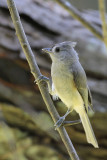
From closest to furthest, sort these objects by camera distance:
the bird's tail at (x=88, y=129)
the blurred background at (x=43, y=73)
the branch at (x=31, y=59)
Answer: the branch at (x=31, y=59) < the bird's tail at (x=88, y=129) < the blurred background at (x=43, y=73)

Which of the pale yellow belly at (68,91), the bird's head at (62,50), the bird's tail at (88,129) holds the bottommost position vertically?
the bird's tail at (88,129)

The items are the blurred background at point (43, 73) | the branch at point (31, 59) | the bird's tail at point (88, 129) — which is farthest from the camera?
the blurred background at point (43, 73)

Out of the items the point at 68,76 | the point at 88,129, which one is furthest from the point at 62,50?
the point at 88,129

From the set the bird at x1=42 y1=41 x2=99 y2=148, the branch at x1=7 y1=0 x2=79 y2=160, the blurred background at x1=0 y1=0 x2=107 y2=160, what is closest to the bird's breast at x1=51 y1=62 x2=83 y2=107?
the bird at x1=42 y1=41 x2=99 y2=148

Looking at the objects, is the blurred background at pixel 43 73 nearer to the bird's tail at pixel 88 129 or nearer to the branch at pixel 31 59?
the bird's tail at pixel 88 129

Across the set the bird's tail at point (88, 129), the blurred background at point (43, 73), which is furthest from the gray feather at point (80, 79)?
the blurred background at point (43, 73)

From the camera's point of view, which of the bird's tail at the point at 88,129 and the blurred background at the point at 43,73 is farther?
the blurred background at the point at 43,73

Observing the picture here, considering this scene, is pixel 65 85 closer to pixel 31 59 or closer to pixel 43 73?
pixel 31 59

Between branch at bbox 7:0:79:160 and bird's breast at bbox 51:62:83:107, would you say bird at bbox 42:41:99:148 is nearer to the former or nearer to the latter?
bird's breast at bbox 51:62:83:107

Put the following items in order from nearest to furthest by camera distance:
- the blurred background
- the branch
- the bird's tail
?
the branch
the bird's tail
the blurred background
